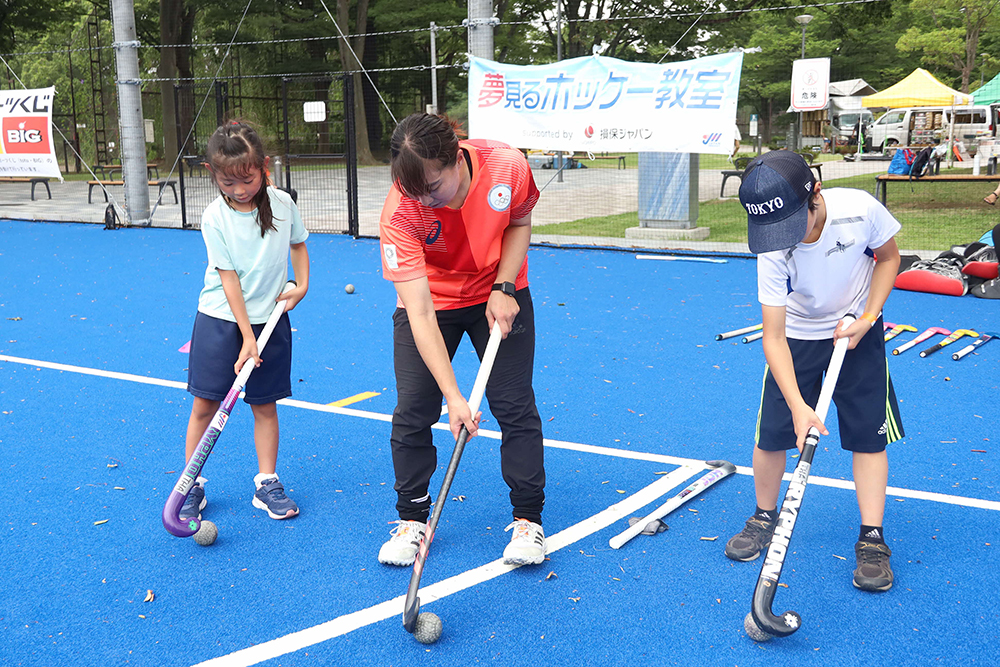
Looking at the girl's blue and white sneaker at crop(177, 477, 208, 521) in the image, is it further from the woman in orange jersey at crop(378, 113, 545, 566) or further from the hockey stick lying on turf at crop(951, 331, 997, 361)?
the hockey stick lying on turf at crop(951, 331, 997, 361)

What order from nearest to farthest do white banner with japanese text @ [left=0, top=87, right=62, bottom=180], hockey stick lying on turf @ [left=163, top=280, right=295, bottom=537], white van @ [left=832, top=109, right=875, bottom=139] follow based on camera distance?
1. hockey stick lying on turf @ [left=163, top=280, right=295, bottom=537]
2. white banner with japanese text @ [left=0, top=87, right=62, bottom=180]
3. white van @ [left=832, top=109, right=875, bottom=139]

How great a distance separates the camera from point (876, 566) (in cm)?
291

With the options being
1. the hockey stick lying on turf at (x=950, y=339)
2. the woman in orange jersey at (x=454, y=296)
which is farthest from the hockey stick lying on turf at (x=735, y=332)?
the woman in orange jersey at (x=454, y=296)

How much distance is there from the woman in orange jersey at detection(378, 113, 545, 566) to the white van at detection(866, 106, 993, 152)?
871 inches

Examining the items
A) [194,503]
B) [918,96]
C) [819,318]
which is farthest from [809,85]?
[918,96]

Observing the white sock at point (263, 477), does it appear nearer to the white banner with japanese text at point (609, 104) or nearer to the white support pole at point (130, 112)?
the white banner with japanese text at point (609, 104)

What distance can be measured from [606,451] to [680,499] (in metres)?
0.70

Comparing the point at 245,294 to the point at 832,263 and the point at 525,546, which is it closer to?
the point at 525,546

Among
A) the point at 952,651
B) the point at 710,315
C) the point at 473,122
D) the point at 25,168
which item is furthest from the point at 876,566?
the point at 25,168

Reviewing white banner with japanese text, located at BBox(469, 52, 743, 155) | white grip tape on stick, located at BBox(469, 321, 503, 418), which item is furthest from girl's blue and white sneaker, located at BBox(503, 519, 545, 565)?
white banner with japanese text, located at BBox(469, 52, 743, 155)

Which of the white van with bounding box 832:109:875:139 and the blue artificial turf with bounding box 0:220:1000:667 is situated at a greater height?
the white van with bounding box 832:109:875:139

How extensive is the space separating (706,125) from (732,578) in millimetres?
7145

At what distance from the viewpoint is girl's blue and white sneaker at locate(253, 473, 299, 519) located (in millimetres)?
3500

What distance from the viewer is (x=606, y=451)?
13.8ft
